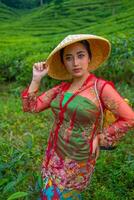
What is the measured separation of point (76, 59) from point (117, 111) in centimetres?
36

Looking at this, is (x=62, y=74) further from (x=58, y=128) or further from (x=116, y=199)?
(x=116, y=199)

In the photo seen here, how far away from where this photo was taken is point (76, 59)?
289 centimetres

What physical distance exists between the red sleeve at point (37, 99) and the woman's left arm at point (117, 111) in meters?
0.32

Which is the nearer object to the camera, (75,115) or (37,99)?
(75,115)

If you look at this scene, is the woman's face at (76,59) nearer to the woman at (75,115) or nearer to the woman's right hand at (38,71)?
the woman at (75,115)

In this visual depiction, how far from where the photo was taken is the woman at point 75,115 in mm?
2842

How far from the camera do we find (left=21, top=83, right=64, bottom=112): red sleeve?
9.95 feet

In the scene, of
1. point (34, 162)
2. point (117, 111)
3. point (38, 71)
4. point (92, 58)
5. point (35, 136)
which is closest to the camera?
point (117, 111)

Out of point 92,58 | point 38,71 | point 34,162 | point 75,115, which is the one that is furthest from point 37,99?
point 34,162

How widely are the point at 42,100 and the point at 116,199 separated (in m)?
1.21

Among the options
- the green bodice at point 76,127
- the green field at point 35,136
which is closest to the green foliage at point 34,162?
the green field at point 35,136

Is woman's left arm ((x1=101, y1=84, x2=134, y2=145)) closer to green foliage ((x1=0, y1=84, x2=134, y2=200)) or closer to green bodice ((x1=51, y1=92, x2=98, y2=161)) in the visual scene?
green bodice ((x1=51, y1=92, x2=98, y2=161))

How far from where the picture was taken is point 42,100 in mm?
3062

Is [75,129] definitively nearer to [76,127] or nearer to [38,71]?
[76,127]
